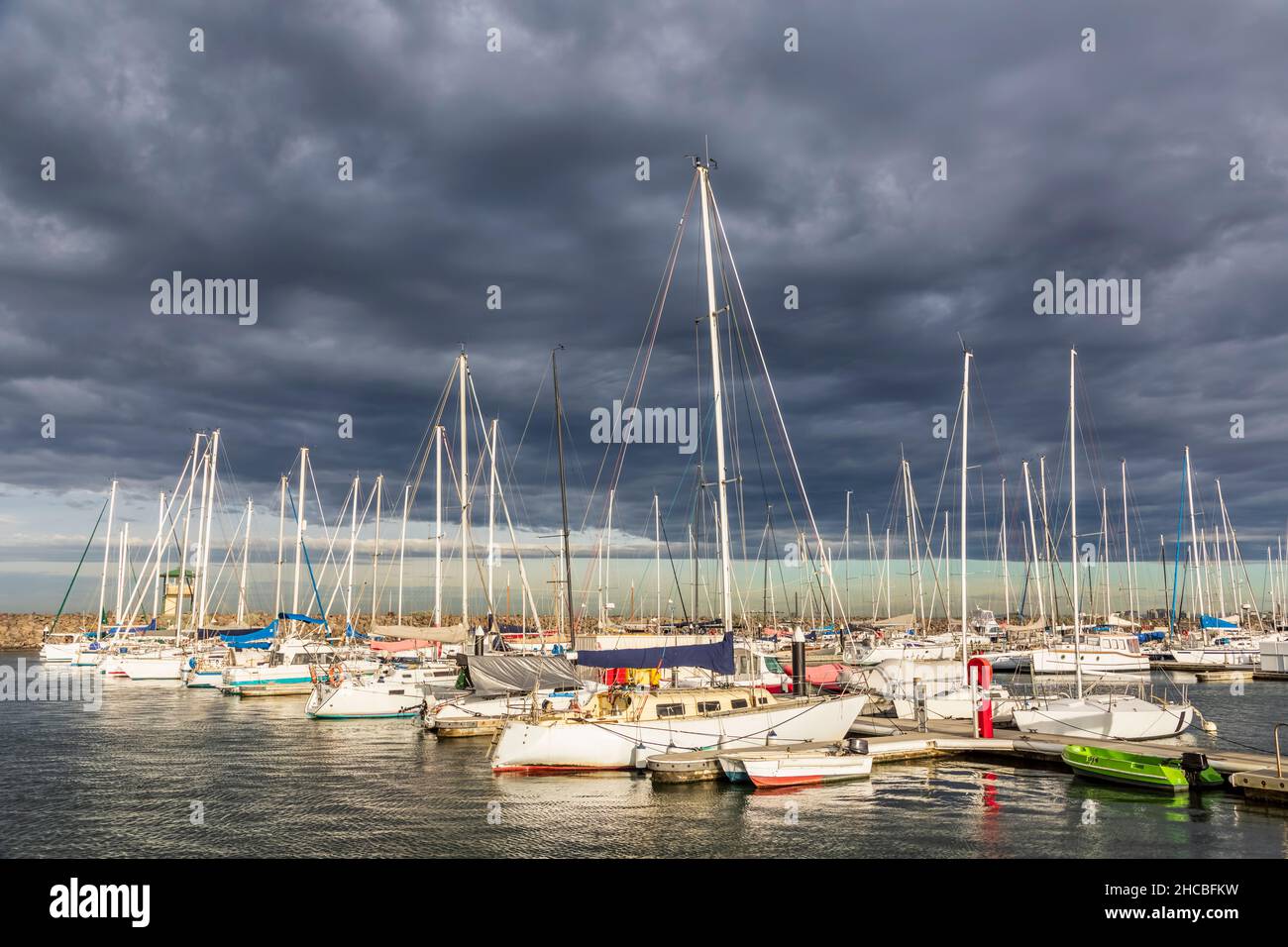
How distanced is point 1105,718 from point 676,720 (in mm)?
18853

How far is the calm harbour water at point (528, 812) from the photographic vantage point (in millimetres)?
22625

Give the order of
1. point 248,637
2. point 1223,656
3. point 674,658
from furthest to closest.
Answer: point 1223,656, point 248,637, point 674,658

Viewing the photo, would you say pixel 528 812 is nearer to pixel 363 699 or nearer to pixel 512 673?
pixel 512 673

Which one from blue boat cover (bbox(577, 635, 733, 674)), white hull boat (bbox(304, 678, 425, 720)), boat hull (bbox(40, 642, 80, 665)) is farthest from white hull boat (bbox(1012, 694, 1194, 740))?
boat hull (bbox(40, 642, 80, 665))

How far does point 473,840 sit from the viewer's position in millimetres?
23297

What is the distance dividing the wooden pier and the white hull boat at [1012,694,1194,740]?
54 centimetres

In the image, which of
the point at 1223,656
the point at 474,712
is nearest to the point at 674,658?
the point at 474,712

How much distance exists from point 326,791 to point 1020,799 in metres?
23.4

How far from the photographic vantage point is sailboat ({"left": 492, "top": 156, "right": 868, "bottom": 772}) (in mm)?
31969

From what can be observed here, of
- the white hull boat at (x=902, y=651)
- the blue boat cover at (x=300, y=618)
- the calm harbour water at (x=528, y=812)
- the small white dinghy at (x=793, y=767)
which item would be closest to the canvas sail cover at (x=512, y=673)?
the calm harbour water at (x=528, y=812)

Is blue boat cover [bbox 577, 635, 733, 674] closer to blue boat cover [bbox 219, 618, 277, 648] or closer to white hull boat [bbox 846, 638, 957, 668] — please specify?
white hull boat [bbox 846, 638, 957, 668]

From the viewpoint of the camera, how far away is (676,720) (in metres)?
32.3
